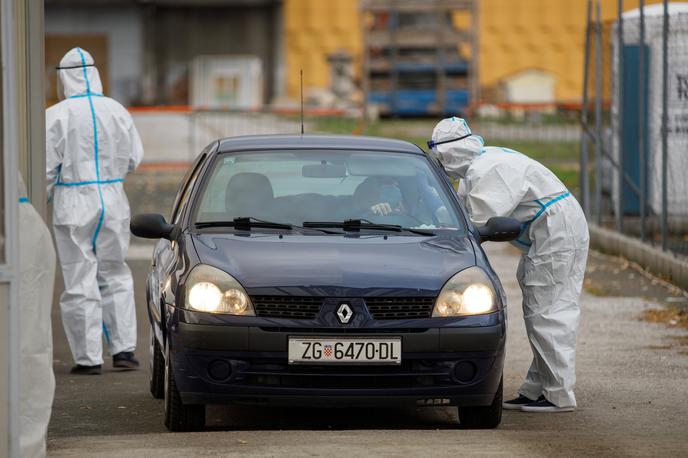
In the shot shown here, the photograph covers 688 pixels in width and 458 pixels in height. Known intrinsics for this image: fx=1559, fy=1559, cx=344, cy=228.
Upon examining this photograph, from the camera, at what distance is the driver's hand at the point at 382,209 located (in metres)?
7.82

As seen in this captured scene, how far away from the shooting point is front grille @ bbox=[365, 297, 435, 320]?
6859 mm

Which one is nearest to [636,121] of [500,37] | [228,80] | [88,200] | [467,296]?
[88,200]

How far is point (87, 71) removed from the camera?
965cm

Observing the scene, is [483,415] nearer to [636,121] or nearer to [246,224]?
[246,224]

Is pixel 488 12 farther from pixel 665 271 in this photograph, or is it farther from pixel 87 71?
pixel 87 71

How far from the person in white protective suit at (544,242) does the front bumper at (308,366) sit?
101 centimetres

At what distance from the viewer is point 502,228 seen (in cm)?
755

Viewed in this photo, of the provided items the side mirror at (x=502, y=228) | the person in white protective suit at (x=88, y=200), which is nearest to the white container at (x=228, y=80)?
the person in white protective suit at (x=88, y=200)

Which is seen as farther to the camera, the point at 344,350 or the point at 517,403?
the point at 517,403

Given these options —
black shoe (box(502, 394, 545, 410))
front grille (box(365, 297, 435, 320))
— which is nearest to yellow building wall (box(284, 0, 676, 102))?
black shoe (box(502, 394, 545, 410))

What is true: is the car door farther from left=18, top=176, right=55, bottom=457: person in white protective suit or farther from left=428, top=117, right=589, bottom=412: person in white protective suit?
left=18, top=176, right=55, bottom=457: person in white protective suit

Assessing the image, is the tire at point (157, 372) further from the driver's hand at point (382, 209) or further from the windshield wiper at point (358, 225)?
the driver's hand at point (382, 209)

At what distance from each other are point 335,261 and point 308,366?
0.52 meters

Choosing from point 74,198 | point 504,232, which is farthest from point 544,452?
point 74,198
